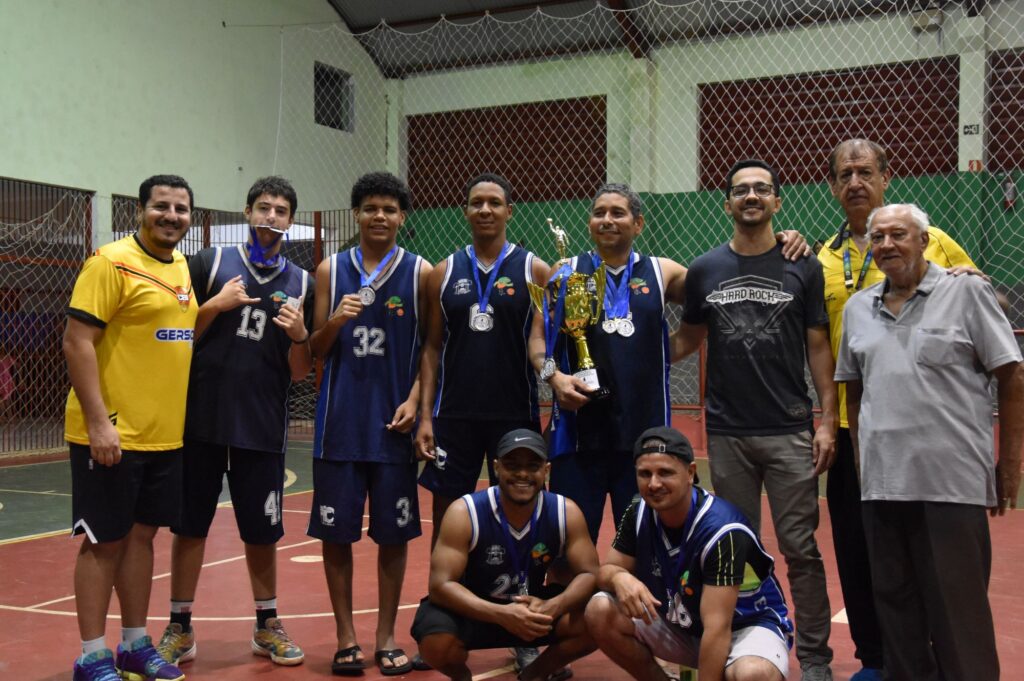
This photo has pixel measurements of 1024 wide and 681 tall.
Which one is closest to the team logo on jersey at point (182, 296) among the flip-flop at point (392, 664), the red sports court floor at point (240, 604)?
the red sports court floor at point (240, 604)

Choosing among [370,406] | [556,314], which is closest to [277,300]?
[370,406]

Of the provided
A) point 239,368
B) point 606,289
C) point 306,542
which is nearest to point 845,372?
point 606,289

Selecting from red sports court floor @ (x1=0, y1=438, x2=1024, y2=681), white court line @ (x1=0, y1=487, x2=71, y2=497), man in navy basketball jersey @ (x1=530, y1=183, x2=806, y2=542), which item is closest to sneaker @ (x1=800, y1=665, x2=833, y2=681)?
red sports court floor @ (x1=0, y1=438, x2=1024, y2=681)

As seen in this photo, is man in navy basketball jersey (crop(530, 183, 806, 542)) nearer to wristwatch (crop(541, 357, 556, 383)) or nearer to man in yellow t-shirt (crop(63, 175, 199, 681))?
wristwatch (crop(541, 357, 556, 383))

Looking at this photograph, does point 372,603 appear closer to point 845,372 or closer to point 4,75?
point 845,372

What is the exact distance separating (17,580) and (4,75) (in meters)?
8.72

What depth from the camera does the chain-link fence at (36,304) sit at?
12.9 metres

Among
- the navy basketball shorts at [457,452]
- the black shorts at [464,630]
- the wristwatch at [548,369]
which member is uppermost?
the wristwatch at [548,369]

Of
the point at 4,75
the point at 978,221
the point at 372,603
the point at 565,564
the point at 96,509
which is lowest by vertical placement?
the point at 372,603

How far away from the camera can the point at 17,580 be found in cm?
608

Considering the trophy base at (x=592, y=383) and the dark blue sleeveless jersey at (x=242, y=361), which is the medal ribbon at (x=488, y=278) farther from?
the dark blue sleeveless jersey at (x=242, y=361)

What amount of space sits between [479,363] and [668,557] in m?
1.28

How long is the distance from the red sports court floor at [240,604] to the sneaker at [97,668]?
306 mm

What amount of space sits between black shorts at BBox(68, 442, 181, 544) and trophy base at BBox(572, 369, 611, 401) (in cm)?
172
